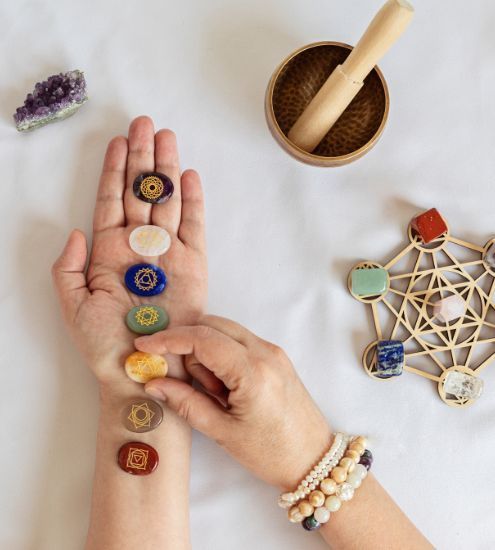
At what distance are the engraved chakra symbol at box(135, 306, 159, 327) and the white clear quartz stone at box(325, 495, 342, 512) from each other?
32cm

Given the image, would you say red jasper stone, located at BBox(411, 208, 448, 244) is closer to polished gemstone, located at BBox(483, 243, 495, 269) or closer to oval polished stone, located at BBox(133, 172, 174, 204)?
polished gemstone, located at BBox(483, 243, 495, 269)

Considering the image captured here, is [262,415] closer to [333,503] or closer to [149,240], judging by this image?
[333,503]

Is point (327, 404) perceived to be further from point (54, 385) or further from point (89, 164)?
point (89, 164)

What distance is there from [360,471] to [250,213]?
400 millimetres

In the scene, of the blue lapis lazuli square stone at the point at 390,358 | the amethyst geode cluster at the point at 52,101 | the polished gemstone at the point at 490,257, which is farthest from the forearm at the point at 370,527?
the amethyst geode cluster at the point at 52,101

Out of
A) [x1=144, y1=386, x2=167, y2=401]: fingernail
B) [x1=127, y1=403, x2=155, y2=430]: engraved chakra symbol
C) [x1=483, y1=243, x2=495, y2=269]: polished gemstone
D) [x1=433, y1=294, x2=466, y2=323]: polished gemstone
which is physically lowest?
[x1=127, y1=403, x2=155, y2=430]: engraved chakra symbol

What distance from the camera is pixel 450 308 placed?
3.05 feet

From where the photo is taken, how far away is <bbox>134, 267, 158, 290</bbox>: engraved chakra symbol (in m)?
0.89

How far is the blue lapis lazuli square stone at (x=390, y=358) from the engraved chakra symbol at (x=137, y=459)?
344 mm

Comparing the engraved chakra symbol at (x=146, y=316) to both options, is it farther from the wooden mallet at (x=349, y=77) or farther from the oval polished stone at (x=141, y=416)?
the wooden mallet at (x=349, y=77)

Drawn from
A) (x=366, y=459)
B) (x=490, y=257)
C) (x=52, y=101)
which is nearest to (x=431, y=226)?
(x=490, y=257)

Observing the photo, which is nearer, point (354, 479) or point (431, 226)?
point (354, 479)

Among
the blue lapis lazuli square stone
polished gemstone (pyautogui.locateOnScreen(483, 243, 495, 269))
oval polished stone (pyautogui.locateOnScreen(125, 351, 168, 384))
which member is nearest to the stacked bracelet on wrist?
the blue lapis lazuli square stone

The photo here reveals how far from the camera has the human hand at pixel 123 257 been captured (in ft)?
2.89
